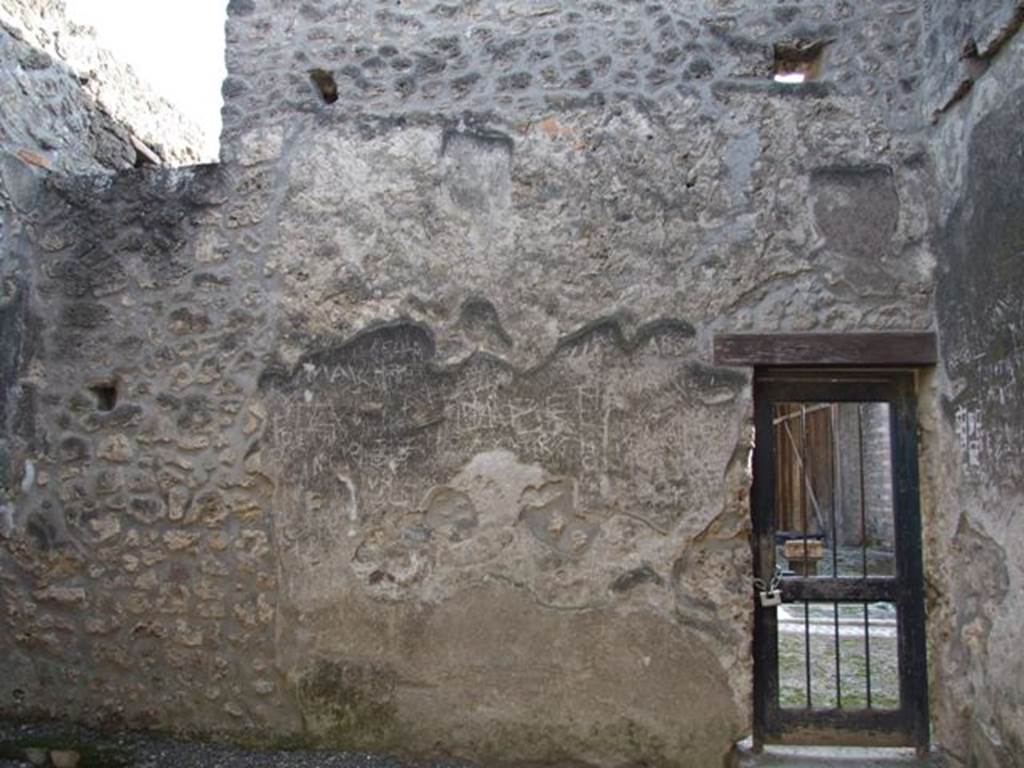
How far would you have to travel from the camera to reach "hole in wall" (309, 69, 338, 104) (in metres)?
4.01

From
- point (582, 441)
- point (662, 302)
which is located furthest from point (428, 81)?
point (582, 441)

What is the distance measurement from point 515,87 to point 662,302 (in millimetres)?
1221

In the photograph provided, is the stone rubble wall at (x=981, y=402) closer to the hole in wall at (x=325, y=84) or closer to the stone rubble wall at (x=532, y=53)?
the stone rubble wall at (x=532, y=53)

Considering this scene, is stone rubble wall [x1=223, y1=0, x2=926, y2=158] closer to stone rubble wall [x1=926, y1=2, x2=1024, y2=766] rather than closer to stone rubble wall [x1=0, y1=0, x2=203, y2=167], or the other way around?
stone rubble wall [x1=926, y1=2, x2=1024, y2=766]

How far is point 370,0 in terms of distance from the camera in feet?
13.3

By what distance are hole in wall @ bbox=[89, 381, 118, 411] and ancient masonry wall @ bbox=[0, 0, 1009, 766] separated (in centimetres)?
4

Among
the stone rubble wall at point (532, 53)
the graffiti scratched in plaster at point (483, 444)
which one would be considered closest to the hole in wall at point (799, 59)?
the stone rubble wall at point (532, 53)

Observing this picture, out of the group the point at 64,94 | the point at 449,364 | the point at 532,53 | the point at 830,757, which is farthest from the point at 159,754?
the point at 532,53

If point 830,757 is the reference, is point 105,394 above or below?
above

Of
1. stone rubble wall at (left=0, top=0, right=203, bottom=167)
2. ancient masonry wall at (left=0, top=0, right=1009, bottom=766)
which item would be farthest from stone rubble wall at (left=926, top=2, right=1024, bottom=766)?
stone rubble wall at (left=0, top=0, right=203, bottom=167)

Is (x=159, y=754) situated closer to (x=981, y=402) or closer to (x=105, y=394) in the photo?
(x=105, y=394)

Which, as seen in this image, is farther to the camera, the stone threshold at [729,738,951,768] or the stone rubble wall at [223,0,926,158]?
the stone rubble wall at [223,0,926,158]

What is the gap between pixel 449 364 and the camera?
12.2 feet

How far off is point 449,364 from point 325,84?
1.52 meters
